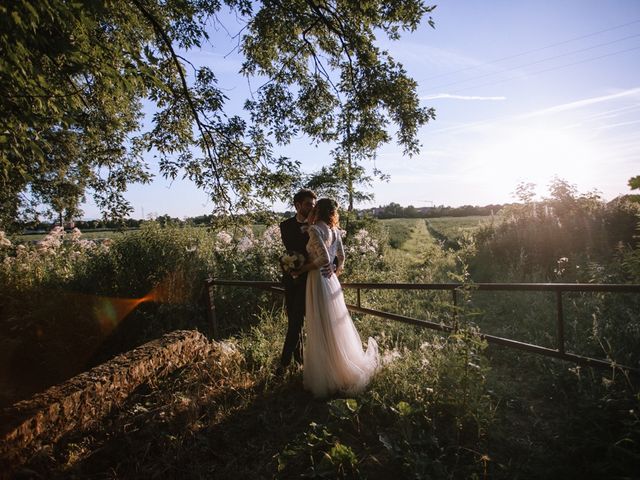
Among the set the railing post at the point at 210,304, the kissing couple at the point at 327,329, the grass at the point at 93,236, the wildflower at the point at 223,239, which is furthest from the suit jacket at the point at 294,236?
the grass at the point at 93,236

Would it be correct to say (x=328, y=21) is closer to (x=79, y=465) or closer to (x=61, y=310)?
(x=79, y=465)

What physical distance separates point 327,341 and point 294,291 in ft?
3.02

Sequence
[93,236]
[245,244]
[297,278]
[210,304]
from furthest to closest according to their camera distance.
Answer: [93,236] → [245,244] → [210,304] → [297,278]

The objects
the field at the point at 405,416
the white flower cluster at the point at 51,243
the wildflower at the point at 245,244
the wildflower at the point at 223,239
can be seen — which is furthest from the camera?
the white flower cluster at the point at 51,243

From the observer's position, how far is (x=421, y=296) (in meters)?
8.52

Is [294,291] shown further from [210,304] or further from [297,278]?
[210,304]

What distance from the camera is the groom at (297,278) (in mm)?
4438

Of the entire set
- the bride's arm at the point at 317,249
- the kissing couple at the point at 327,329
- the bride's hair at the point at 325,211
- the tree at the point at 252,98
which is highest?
the tree at the point at 252,98

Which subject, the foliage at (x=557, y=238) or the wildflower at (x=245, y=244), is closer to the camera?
the wildflower at (x=245, y=244)

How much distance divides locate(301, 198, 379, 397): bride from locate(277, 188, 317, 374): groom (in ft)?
1.40

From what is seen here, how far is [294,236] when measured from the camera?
4504 mm

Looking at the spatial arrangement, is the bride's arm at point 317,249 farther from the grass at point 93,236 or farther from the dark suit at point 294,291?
the grass at point 93,236

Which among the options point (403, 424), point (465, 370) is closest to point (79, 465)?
point (403, 424)

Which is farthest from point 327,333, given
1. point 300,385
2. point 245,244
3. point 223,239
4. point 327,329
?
point 223,239
